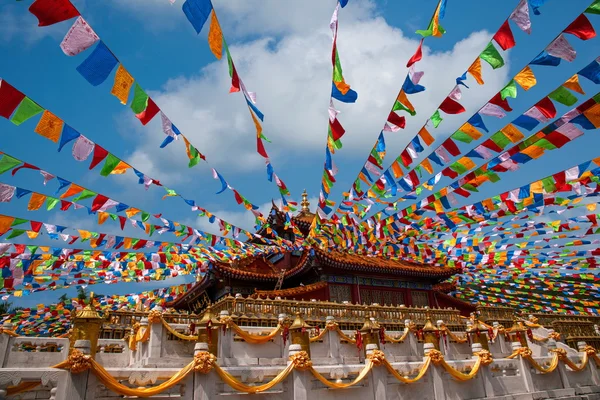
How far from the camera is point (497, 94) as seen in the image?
26.5 feet

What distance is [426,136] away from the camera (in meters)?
9.62

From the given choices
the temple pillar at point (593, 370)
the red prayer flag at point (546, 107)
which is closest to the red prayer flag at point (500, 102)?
the red prayer flag at point (546, 107)

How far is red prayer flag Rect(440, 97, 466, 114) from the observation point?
827 centimetres

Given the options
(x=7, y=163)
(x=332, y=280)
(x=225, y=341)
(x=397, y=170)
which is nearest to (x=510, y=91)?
(x=397, y=170)

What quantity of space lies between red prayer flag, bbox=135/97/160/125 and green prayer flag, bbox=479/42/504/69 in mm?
6378

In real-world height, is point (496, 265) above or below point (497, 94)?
below

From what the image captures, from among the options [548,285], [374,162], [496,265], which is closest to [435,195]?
[374,162]

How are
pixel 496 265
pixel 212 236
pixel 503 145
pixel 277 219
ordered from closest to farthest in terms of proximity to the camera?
pixel 503 145 → pixel 212 236 → pixel 496 265 → pixel 277 219

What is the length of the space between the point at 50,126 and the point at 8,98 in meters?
1.03

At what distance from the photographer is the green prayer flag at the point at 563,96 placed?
7.45 m

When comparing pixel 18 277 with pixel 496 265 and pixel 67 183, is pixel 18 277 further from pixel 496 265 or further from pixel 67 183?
pixel 496 265

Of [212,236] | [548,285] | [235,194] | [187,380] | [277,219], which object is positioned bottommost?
[187,380]

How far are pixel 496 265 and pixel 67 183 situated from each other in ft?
49.4

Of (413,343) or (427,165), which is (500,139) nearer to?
(427,165)
